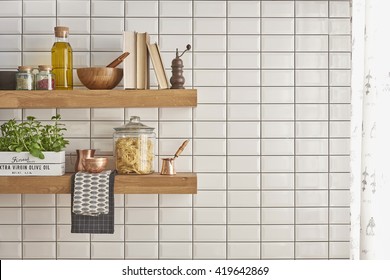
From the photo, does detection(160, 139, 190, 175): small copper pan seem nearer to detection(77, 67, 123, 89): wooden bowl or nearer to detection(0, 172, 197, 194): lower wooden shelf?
detection(0, 172, 197, 194): lower wooden shelf

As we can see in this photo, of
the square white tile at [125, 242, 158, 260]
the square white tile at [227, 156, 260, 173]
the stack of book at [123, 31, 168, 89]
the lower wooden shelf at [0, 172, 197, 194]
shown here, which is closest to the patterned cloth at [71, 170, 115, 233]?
the lower wooden shelf at [0, 172, 197, 194]

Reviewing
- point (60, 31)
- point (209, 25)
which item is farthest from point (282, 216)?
point (60, 31)

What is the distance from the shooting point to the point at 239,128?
7.58 ft

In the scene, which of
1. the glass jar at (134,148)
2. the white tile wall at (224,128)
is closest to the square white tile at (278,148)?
the white tile wall at (224,128)

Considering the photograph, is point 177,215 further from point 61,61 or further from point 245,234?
point 61,61

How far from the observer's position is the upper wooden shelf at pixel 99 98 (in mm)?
2082

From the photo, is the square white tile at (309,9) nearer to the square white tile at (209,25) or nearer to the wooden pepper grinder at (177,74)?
the square white tile at (209,25)

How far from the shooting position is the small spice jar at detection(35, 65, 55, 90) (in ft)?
6.95

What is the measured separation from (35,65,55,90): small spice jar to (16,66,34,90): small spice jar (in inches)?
1.2

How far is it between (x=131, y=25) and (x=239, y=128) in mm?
601

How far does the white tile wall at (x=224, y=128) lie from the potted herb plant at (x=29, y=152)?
0.16 metres

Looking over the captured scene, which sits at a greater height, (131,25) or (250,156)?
(131,25)

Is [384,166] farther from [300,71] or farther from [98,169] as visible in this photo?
[98,169]
